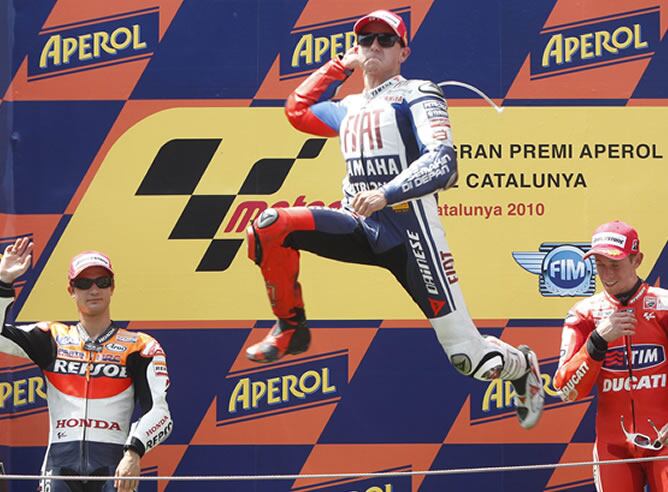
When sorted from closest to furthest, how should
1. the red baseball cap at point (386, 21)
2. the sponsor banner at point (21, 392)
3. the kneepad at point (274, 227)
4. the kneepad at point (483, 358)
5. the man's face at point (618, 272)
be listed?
the kneepad at point (274, 227) → the red baseball cap at point (386, 21) → the kneepad at point (483, 358) → the man's face at point (618, 272) → the sponsor banner at point (21, 392)

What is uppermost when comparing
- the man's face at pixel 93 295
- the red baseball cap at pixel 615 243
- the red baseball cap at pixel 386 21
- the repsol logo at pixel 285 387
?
the red baseball cap at pixel 386 21

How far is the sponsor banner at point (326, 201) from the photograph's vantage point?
4.96 metres

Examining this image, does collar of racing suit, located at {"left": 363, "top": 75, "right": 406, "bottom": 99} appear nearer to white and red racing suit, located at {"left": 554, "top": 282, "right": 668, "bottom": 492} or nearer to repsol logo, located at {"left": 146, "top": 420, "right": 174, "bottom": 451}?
white and red racing suit, located at {"left": 554, "top": 282, "right": 668, "bottom": 492}

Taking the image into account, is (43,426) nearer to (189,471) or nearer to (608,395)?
(189,471)

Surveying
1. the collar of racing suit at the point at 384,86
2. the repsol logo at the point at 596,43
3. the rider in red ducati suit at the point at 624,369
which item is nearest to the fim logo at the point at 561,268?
the rider in red ducati suit at the point at 624,369

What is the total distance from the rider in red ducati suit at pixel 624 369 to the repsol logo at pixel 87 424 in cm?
163

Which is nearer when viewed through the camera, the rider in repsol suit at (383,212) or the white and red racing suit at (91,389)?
the rider in repsol suit at (383,212)

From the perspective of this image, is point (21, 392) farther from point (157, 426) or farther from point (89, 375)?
point (157, 426)

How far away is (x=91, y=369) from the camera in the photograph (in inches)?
176

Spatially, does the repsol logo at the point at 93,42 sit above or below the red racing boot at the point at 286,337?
above

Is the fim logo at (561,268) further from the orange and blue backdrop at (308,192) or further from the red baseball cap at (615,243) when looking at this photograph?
the red baseball cap at (615,243)

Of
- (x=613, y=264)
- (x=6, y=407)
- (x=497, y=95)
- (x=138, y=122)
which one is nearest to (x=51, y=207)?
(x=138, y=122)

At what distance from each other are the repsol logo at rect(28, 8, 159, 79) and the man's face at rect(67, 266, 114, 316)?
1010 mm

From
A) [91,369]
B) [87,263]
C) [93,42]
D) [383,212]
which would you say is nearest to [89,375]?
[91,369]
